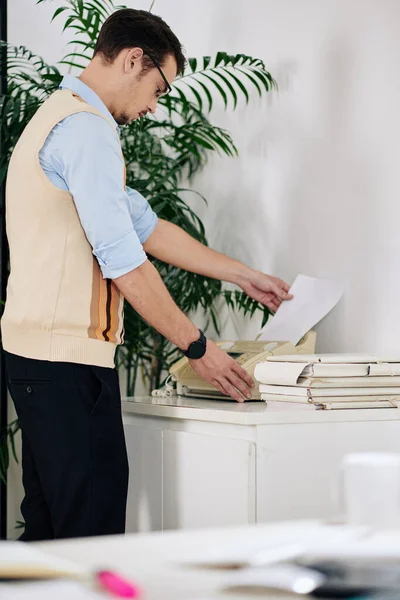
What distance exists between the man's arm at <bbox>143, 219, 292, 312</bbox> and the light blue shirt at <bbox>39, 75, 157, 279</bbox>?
0.64 meters

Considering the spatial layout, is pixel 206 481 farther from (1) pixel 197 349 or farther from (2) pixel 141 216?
(2) pixel 141 216

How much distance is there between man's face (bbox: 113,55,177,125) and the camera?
7.07 feet

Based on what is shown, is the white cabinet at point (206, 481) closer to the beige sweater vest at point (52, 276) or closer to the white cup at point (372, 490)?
the beige sweater vest at point (52, 276)

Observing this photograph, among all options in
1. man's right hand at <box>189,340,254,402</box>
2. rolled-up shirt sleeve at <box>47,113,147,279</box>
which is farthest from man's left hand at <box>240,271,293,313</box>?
rolled-up shirt sleeve at <box>47,113,147,279</box>

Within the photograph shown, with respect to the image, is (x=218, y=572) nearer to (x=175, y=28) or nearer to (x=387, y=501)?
(x=387, y=501)

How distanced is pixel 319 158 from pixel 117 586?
2161mm

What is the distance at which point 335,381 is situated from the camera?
6.76ft

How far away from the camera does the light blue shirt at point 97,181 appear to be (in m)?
1.91

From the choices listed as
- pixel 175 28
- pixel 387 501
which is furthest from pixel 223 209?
pixel 387 501

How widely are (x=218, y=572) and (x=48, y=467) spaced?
1.22m

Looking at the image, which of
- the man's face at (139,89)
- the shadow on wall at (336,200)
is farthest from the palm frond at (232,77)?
the man's face at (139,89)

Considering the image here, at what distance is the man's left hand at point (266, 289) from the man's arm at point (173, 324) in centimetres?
45

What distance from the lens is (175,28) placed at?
3420 mm

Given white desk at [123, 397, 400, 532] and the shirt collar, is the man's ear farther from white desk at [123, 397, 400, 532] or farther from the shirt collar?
white desk at [123, 397, 400, 532]
